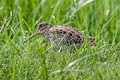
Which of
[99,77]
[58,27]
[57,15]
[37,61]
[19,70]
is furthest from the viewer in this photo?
[57,15]

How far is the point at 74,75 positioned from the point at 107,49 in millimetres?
1116

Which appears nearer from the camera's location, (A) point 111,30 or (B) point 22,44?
(B) point 22,44

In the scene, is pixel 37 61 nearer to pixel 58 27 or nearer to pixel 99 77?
pixel 99 77

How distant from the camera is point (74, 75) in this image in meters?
4.20

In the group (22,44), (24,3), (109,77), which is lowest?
(109,77)

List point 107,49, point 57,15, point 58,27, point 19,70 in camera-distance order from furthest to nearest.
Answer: point 57,15
point 58,27
point 107,49
point 19,70

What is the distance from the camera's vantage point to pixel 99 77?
406 cm

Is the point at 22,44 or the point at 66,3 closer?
the point at 22,44

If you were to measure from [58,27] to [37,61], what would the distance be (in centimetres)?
184

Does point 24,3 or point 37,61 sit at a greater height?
point 24,3

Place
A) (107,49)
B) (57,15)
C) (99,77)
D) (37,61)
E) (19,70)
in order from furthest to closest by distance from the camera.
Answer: (57,15) → (107,49) → (37,61) → (19,70) → (99,77)

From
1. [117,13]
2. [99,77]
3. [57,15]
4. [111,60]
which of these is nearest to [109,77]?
[99,77]

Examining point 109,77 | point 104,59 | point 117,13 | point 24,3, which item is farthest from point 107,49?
point 24,3

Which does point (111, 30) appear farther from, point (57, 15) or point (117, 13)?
point (57, 15)
